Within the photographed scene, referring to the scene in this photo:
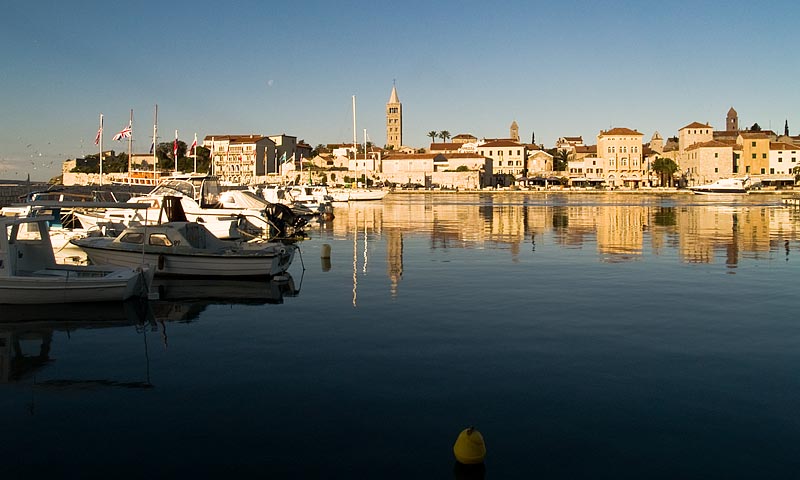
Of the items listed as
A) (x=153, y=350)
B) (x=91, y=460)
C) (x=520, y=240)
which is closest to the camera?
(x=91, y=460)

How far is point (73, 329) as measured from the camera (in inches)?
635

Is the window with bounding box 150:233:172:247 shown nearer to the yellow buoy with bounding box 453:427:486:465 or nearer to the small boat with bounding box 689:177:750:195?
the yellow buoy with bounding box 453:427:486:465

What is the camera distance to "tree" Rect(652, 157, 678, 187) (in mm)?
169875

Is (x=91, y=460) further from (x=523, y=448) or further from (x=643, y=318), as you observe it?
(x=643, y=318)

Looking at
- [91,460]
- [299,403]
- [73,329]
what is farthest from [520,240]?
[91,460]

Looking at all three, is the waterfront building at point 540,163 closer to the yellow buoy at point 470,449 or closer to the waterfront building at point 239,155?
the waterfront building at point 239,155

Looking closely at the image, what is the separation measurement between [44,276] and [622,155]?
555ft

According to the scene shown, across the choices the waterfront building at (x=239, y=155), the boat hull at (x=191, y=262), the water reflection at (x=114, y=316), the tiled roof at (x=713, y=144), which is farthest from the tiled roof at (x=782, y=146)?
the boat hull at (x=191, y=262)

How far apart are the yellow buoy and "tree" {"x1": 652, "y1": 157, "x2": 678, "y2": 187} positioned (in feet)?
566

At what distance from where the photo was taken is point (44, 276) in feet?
60.4

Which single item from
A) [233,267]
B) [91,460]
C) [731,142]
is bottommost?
[91,460]

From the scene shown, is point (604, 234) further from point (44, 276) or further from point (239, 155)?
point (239, 155)

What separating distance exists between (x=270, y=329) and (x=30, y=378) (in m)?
5.15

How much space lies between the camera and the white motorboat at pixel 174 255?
22859 mm
